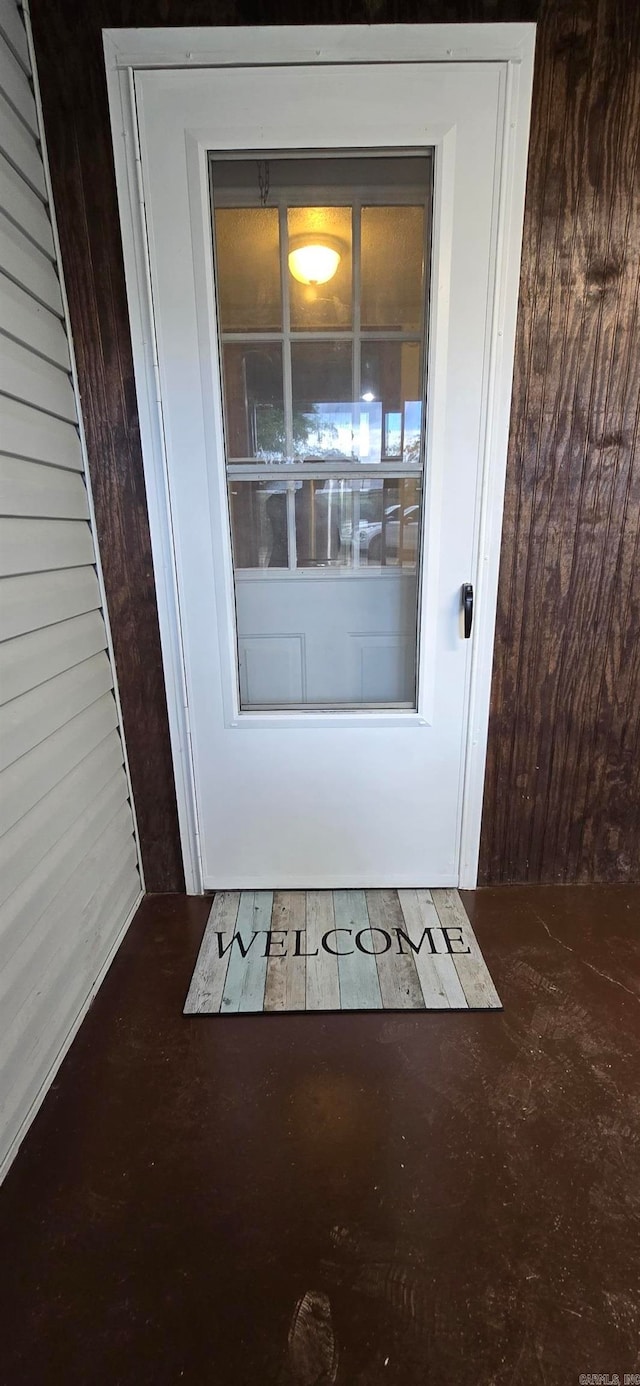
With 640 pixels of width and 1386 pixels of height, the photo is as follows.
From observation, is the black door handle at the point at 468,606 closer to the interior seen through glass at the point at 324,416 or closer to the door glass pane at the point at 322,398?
the interior seen through glass at the point at 324,416

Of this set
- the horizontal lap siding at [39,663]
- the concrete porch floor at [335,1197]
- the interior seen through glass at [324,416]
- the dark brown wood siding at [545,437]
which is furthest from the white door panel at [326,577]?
the concrete porch floor at [335,1197]

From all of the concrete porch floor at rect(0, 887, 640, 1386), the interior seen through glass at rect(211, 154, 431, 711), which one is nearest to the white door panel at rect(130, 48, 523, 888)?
the interior seen through glass at rect(211, 154, 431, 711)

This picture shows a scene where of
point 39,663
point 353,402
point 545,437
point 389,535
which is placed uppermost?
point 353,402

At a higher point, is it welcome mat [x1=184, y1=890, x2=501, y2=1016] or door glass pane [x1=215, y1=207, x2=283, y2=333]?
door glass pane [x1=215, y1=207, x2=283, y2=333]

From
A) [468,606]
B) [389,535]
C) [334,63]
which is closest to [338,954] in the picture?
[468,606]

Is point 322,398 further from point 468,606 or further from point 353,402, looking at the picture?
point 468,606

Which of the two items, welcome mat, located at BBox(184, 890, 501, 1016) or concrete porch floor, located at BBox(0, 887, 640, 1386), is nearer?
concrete porch floor, located at BBox(0, 887, 640, 1386)

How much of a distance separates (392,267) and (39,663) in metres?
1.33

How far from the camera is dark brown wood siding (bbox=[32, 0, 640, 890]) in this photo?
1402 mm

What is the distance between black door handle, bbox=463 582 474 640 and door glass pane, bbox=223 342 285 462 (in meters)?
0.63

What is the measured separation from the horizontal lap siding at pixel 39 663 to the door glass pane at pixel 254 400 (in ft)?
1.35

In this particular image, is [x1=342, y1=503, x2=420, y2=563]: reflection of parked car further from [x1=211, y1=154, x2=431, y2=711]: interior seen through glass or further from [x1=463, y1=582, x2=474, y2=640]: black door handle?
[x1=463, y1=582, x2=474, y2=640]: black door handle

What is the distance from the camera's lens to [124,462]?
1.65 metres

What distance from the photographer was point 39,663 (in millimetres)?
1396
